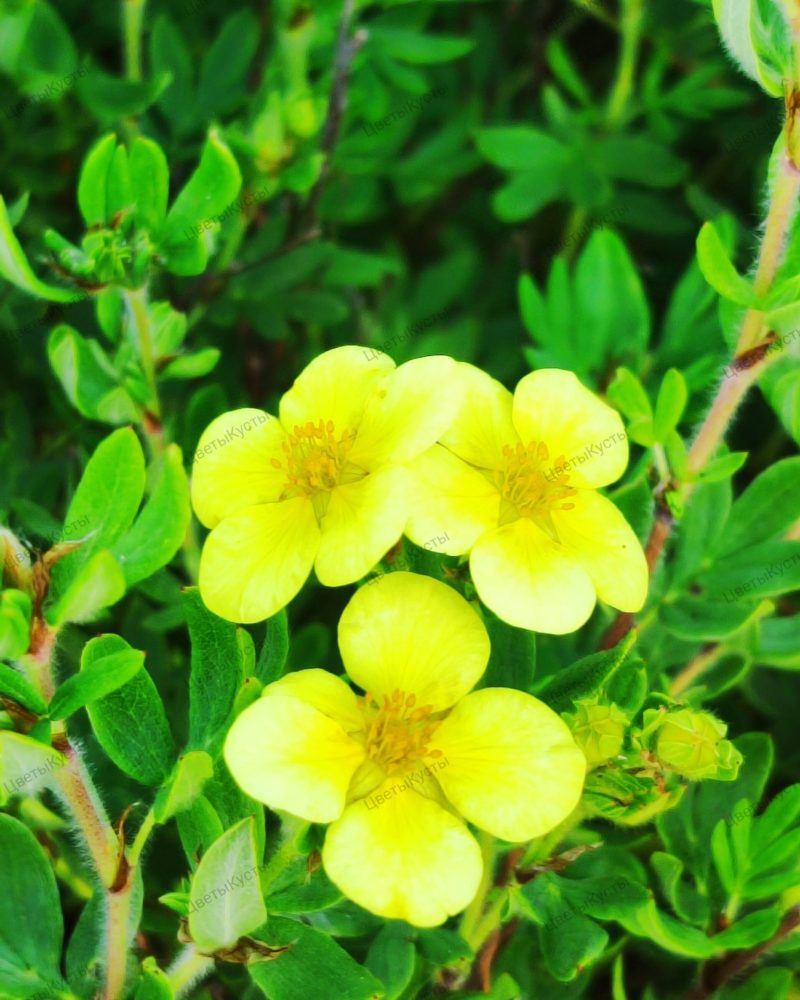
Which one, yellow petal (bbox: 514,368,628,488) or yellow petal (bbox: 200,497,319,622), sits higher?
yellow petal (bbox: 514,368,628,488)

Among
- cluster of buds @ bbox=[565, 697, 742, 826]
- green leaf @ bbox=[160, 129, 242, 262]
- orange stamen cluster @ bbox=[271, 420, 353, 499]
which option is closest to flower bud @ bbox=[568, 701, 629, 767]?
cluster of buds @ bbox=[565, 697, 742, 826]

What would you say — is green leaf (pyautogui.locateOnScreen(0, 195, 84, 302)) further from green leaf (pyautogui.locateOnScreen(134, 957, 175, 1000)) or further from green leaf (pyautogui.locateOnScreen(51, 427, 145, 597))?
green leaf (pyautogui.locateOnScreen(134, 957, 175, 1000))

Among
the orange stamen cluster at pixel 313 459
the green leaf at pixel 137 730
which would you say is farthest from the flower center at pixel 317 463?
the green leaf at pixel 137 730

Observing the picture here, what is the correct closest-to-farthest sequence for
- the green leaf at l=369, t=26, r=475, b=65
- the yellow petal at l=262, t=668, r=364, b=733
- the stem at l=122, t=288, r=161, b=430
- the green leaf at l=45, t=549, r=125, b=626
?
1. the green leaf at l=45, t=549, r=125, b=626
2. the yellow petal at l=262, t=668, r=364, b=733
3. the stem at l=122, t=288, r=161, b=430
4. the green leaf at l=369, t=26, r=475, b=65

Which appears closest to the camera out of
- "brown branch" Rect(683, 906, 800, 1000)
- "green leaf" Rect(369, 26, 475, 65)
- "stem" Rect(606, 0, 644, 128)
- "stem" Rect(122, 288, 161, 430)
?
"brown branch" Rect(683, 906, 800, 1000)

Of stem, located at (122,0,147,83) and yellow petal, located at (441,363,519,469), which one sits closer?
yellow petal, located at (441,363,519,469)

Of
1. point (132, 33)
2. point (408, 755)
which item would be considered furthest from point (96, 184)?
point (408, 755)
